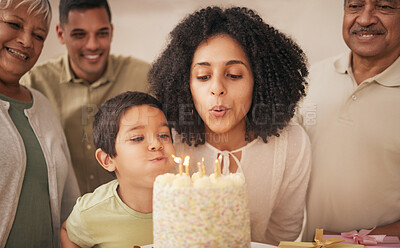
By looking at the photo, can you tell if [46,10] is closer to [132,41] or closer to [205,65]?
[132,41]

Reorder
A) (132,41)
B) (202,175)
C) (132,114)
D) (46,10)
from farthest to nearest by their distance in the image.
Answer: (132,41), (46,10), (132,114), (202,175)

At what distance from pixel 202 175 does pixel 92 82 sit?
983 mm

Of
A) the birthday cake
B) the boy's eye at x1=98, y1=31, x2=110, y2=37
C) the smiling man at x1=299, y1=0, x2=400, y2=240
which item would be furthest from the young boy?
the smiling man at x1=299, y1=0, x2=400, y2=240

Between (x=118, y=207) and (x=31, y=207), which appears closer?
(x=118, y=207)

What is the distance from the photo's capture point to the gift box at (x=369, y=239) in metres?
1.46

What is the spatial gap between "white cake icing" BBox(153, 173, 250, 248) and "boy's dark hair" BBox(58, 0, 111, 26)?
42.3 inches

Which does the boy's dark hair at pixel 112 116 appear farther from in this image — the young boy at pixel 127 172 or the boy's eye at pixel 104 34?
the boy's eye at pixel 104 34

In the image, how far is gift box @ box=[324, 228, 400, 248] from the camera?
1.46 m

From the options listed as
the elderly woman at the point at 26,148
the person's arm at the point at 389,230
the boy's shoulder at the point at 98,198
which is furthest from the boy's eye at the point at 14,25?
the person's arm at the point at 389,230

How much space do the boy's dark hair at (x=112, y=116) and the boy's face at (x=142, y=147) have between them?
2 cm

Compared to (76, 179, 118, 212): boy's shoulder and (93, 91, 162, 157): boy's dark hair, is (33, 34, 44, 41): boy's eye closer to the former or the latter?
(93, 91, 162, 157): boy's dark hair

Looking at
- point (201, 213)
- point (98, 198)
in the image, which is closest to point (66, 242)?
point (98, 198)

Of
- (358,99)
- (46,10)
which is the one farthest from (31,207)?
(358,99)

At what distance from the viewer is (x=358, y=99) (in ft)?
5.18
